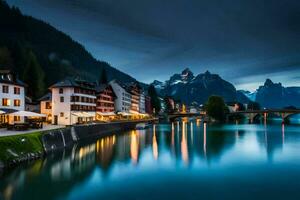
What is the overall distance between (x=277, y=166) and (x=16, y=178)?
3599cm

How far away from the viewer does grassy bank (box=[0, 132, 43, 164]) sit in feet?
115

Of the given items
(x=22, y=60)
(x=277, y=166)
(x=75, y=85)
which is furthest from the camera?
(x=22, y=60)

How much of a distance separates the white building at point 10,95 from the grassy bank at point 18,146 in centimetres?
1696

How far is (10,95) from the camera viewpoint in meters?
60.0

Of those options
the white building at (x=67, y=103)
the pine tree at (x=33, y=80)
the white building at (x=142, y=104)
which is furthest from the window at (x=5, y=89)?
the white building at (x=142, y=104)

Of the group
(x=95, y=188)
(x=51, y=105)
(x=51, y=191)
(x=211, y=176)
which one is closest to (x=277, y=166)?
(x=211, y=176)

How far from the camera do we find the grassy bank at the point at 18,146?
115ft

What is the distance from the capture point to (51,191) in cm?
2791

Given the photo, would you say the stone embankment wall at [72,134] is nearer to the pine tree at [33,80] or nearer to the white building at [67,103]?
the white building at [67,103]

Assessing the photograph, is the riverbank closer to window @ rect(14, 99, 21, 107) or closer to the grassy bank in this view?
the grassy bank

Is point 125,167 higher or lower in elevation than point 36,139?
lower

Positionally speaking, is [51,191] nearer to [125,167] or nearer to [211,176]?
[125,167]

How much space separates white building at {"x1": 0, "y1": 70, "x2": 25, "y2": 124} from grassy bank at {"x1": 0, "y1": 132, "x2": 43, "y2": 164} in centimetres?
1696

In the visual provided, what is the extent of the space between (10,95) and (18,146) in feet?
84.1
